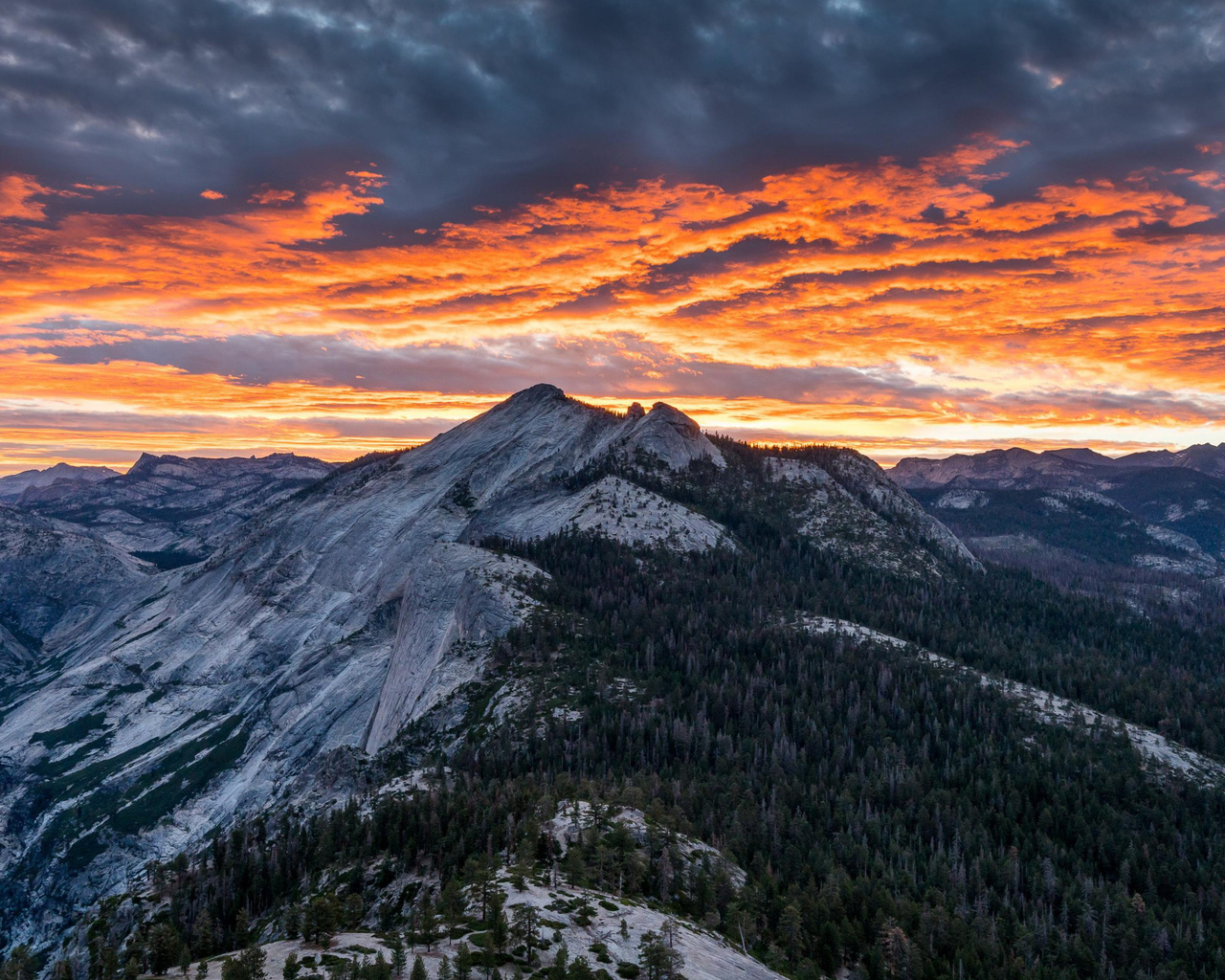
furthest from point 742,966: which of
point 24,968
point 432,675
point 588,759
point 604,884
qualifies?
point 432,675

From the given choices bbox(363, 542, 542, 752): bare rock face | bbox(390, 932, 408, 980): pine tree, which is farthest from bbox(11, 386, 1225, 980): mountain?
bbox(390, 932, 408, 980): pine tree

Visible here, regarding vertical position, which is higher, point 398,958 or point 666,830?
point 398,958

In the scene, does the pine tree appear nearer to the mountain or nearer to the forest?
the mountain

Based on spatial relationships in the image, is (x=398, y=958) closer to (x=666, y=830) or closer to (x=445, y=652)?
(x=666, y=830)

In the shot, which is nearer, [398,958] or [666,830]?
[398,958]

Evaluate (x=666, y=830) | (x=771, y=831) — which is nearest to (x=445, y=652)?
(x=771, y=831)

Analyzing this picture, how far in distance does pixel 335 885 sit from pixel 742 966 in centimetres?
4645

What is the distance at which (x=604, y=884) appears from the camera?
251ft

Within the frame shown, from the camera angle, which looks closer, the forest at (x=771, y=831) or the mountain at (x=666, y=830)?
the mountain at (x=666, y=830)

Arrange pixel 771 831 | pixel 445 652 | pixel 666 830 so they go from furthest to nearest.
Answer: pixel 445 652 → pixel 771 831 → pixel 666 830

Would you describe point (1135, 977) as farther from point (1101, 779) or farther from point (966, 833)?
point (1101, 779)

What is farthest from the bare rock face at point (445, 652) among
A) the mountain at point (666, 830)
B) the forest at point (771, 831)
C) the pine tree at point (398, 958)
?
the pine tree at point (398, 958)

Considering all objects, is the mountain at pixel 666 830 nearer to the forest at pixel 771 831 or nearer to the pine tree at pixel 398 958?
the forest at pixel 771 831

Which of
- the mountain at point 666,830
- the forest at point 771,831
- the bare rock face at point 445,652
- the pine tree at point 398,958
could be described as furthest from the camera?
the bare rock face at point 445,652
